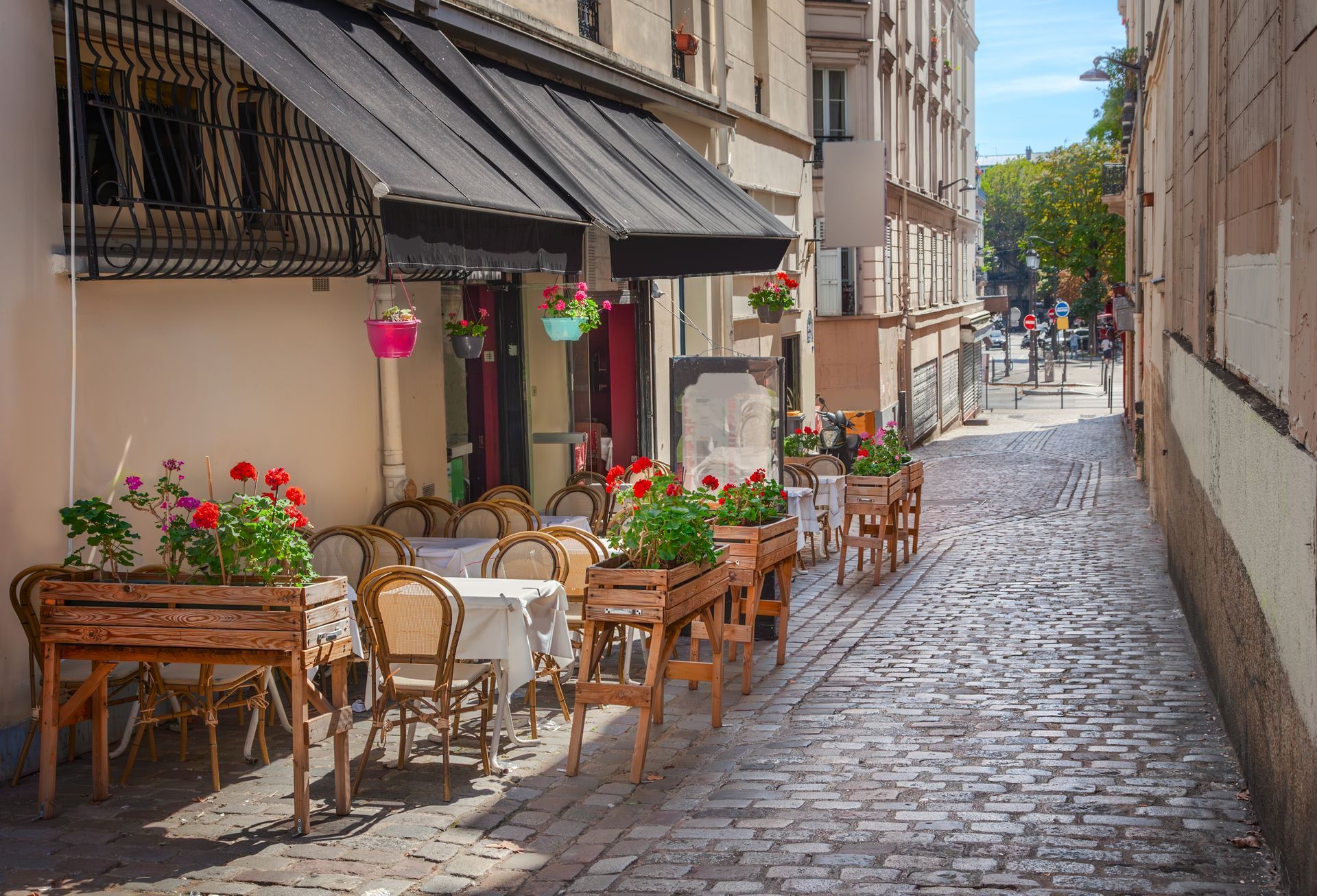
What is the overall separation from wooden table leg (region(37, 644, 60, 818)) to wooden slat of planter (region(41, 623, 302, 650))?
0.09 metres

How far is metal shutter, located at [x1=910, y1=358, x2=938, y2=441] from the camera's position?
3241 cm

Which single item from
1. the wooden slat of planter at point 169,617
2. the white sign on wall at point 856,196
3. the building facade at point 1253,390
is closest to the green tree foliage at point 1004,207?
the white sign on wall at point 856,196

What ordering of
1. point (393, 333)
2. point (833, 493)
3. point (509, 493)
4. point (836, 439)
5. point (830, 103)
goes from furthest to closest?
point (830, 103) < point (836, 439) < point (833, 493) < point (509, 493) < point (393, 333)

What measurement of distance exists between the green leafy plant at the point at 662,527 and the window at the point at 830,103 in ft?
74.1

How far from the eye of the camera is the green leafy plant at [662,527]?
285 inches

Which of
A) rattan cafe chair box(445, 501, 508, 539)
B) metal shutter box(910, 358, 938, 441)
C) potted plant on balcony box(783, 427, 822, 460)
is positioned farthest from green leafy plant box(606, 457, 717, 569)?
metal shutter box(910, 358, 938, 441)

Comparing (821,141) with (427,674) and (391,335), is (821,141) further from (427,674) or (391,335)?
(427,674)

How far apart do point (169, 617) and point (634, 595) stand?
226cm

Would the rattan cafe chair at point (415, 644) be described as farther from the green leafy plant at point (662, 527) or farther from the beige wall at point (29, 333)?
the beige wall at point (29, 333)

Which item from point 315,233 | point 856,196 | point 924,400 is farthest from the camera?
point 924,400

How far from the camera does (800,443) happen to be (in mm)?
15070

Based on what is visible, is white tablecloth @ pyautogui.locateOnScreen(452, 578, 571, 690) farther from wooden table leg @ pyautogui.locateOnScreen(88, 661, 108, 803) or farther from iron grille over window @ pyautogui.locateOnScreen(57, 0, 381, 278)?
iron grille over window @ pyautogui.locateOnScreen(57, 0, 381, 278)

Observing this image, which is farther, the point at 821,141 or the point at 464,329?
the point at 821,141

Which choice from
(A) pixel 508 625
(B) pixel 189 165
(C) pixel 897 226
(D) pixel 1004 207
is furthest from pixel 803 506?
(D) pixel 1004 207
